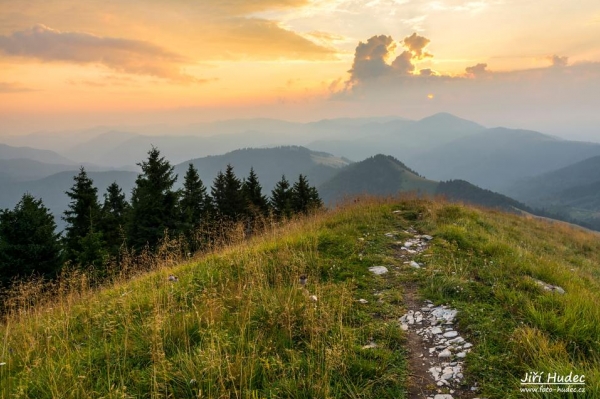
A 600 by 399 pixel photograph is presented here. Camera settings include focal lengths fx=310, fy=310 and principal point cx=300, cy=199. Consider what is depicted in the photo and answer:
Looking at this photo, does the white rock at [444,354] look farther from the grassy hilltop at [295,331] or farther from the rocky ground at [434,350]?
the grassy hilltop at [295,331]

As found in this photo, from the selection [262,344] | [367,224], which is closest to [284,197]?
[367,224]

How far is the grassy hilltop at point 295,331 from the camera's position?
12.0 ft

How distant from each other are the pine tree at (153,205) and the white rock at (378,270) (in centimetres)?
2396

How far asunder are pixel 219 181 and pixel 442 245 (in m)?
36.9

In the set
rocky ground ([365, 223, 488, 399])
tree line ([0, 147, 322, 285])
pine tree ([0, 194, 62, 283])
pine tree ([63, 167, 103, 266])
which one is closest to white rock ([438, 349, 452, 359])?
rocky ground ([365, 223, 488, 399])

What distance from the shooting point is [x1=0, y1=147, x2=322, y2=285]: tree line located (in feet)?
76.1

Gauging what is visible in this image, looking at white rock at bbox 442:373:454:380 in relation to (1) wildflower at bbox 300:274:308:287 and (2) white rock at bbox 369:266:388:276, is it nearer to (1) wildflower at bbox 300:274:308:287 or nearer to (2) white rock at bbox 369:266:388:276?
(1) wildflower at bbox 300:274:308:287

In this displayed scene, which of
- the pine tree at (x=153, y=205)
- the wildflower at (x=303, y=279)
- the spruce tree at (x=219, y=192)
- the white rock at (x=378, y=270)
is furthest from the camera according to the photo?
the spruce tree at (x=219, y=192)

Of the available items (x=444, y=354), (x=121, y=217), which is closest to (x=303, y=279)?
(x=444, y=354)

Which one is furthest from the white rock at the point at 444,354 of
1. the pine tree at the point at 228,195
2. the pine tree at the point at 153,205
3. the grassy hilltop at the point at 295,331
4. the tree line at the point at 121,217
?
the pine tree at the point at 228,195

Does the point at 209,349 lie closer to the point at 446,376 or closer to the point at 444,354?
the point at 446,376

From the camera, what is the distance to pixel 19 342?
498 cm

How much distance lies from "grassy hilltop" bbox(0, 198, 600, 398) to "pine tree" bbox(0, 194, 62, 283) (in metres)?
22.3

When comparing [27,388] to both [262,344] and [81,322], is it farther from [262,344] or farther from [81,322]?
[262,344]
